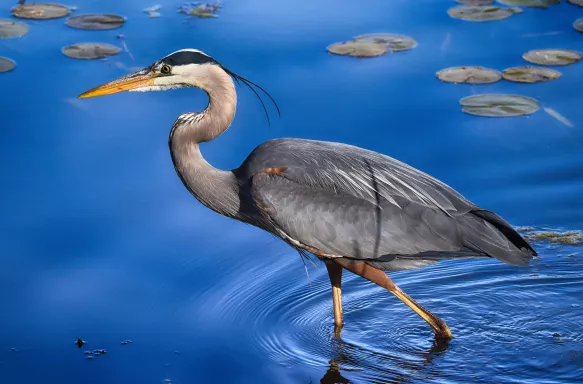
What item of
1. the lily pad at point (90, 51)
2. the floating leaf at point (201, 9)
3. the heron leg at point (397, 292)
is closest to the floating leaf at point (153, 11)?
the floating leaf at point (201, 9)

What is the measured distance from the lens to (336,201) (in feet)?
20.4

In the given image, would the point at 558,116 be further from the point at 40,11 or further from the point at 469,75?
the point at 40,11

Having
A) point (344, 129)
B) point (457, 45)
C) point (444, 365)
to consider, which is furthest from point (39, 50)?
point (444, 365)

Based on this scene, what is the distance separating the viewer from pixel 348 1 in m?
11.0

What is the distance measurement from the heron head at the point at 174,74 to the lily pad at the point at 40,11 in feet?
14.0

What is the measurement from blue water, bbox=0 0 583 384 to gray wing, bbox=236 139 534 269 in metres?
0.56

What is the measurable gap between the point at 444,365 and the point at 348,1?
5827 mm

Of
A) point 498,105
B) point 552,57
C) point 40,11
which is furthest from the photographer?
point 40,11

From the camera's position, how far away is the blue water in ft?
19.8

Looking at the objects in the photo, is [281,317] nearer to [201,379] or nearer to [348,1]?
[201,379]

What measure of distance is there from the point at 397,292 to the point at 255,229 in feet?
5.04

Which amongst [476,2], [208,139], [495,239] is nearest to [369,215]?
[495,239]

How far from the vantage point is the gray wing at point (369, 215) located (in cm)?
610

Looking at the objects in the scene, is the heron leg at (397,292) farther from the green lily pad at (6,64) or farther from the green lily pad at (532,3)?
the green lily pad at (532,3)
